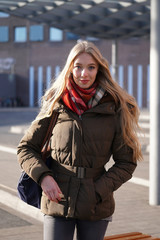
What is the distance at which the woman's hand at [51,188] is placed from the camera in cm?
282

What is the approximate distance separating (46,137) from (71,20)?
1431 cm

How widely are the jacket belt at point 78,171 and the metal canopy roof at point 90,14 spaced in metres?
10.7

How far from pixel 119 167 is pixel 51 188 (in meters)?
0.41

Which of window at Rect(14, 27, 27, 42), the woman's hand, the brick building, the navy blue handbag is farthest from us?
window at Rect(14, 27, 27, 42)

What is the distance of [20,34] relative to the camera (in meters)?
54.5

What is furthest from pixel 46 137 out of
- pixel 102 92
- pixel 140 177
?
pixel 140 177

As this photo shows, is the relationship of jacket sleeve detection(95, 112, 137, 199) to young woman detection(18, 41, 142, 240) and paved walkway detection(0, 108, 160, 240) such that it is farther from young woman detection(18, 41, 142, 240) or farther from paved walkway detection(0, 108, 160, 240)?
paved walkway detection(0, 108, 160, 240)

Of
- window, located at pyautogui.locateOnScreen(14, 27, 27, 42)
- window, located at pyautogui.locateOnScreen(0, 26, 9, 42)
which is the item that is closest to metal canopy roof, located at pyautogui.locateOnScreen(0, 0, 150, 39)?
window, located at pyautogui.locateOnScreen(14, 27, 27, 42)

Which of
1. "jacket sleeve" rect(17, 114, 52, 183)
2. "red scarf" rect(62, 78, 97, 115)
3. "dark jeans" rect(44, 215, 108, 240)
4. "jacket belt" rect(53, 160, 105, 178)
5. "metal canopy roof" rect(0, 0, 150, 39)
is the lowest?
"dark jeans" rect(44, 215, 108, 240)

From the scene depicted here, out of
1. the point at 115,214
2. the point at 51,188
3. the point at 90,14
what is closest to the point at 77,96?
the point at 51,188

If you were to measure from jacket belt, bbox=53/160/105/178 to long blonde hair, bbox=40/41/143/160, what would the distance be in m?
0.25

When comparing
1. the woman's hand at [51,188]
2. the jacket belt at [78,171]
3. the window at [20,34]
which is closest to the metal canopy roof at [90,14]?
the jacket belt at [78,171]

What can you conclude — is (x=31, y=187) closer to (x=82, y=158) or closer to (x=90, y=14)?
(x=82, y=158)

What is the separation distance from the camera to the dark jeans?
2.89 metres
